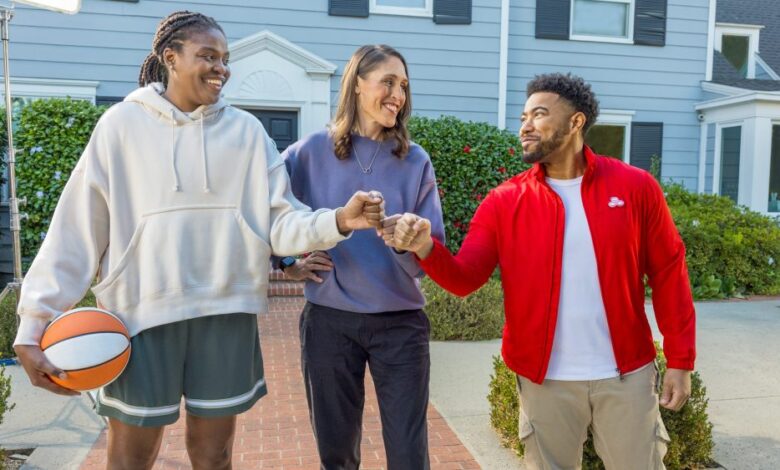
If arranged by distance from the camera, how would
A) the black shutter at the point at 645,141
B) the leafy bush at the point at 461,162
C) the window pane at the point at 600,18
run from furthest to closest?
the black shutter at the point at 645,141
the window pane at the point at 600,18
the leafy bush at the point at 461,162

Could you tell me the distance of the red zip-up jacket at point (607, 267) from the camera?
212 centimetres

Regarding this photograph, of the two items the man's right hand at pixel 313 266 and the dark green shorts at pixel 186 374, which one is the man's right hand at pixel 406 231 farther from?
the dark green shorts at pixel 186 374

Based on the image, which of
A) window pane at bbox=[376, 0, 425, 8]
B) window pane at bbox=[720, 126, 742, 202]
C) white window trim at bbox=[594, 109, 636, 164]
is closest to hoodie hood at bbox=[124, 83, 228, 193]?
window pane at bbox=[376, 0, 425, 8]

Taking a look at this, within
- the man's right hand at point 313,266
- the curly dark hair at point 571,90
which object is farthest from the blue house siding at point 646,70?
the man's right hand at point 313,266

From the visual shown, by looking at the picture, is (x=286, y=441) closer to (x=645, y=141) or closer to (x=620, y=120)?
(x=620, y=120)

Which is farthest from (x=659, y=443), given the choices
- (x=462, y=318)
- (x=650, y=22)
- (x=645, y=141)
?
(x=650, y=22)

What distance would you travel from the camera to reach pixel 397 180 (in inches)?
91.8

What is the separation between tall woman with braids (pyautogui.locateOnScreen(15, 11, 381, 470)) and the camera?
6.22 feet

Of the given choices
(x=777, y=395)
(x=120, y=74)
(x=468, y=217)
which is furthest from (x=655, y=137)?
(x=120, y=74)

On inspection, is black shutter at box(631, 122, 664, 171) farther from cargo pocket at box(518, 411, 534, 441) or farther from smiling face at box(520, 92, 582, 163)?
cargo pocket at box(518, 411, 534, 441)

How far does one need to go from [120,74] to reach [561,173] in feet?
24.7

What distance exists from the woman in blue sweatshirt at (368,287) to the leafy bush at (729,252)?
6615mm

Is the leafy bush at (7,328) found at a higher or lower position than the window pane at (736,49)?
lower

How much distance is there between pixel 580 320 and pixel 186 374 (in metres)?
1.28
